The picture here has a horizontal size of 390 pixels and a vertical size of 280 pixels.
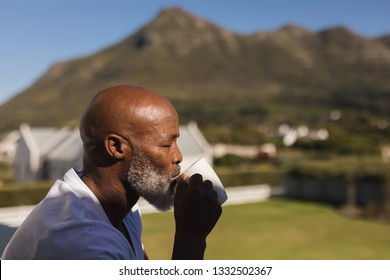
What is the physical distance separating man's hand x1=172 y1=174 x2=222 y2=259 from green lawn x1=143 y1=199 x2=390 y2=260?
9603mm

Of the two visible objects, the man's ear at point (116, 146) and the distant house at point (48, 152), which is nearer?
the man's ear at point (116, 146)

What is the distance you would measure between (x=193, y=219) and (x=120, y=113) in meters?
0.37

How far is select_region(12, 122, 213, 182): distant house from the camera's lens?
932 inches

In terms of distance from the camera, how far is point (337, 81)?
11075 centimetres

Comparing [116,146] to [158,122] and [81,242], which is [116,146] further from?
[81,242]

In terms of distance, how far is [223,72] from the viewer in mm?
119938

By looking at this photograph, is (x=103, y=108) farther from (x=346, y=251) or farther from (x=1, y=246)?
(x=346, y=251)

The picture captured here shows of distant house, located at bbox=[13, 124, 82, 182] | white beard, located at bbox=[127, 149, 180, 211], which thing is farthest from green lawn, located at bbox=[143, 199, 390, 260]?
A: white beard, located at bbox=[127, 149, 180, 211]

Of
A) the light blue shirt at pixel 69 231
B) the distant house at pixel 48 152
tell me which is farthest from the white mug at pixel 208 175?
the distant house at pixel 48 152

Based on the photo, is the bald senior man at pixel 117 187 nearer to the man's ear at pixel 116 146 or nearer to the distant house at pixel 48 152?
the man's ear at pixel 116 146

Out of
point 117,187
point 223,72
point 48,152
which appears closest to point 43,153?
point 48,152

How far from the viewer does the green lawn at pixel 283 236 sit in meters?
12.0
